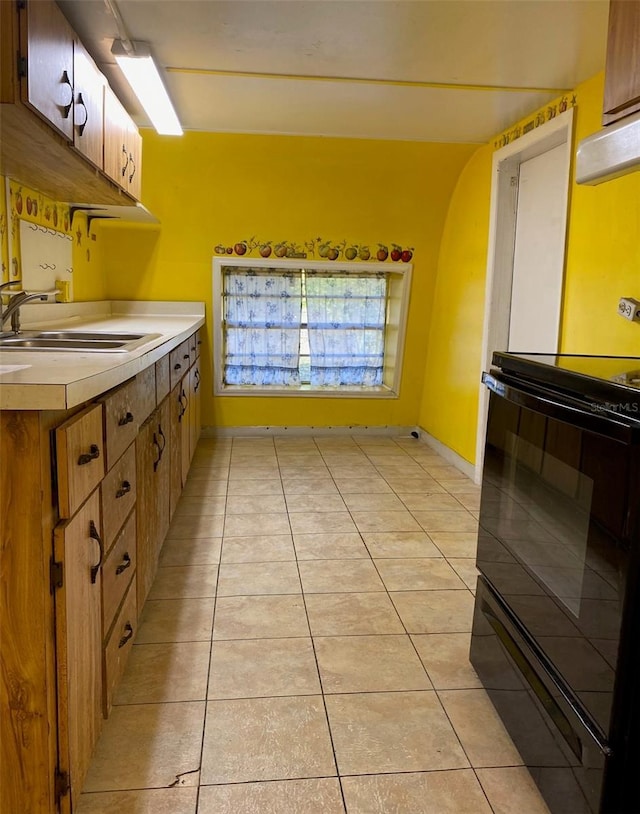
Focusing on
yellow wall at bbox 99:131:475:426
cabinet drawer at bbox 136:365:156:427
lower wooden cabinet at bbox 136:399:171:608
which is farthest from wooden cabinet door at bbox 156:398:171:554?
yellow wall at bbox 99:131:475:426

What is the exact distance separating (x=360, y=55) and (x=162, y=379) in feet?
5.25

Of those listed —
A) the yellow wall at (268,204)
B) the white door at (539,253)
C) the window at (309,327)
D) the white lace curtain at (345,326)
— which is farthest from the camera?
the white lace curtain at (345,326)

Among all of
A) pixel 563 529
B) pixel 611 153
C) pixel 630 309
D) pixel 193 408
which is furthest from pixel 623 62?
pixel 193 408

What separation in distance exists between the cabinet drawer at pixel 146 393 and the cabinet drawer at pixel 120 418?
0.03 meters

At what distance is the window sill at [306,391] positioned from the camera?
5102 mm

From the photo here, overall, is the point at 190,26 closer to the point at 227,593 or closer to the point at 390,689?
the point at 227,593

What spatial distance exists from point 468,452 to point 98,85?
300 cm

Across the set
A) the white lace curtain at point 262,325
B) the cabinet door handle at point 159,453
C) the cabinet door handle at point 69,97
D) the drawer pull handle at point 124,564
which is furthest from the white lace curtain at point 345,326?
the drawer pull handle at point 124,564

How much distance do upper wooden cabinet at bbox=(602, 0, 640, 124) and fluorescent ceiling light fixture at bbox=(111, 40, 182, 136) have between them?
1.65 m

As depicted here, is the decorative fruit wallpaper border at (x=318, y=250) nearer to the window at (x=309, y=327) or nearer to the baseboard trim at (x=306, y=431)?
the window at (x=309, y=327)

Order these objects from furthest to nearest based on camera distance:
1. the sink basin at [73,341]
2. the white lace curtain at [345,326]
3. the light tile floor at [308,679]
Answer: the white lace curtain at [345,326], the sink basin at [73,341], the light tile floor at [308,679]

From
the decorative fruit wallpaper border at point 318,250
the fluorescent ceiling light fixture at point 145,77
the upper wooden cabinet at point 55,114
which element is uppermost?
the fluorescent ceiling light fixture at point 145,77

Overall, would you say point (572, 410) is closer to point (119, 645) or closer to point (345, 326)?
point (119, 645)

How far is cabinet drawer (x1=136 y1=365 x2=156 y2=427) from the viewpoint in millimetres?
2010
